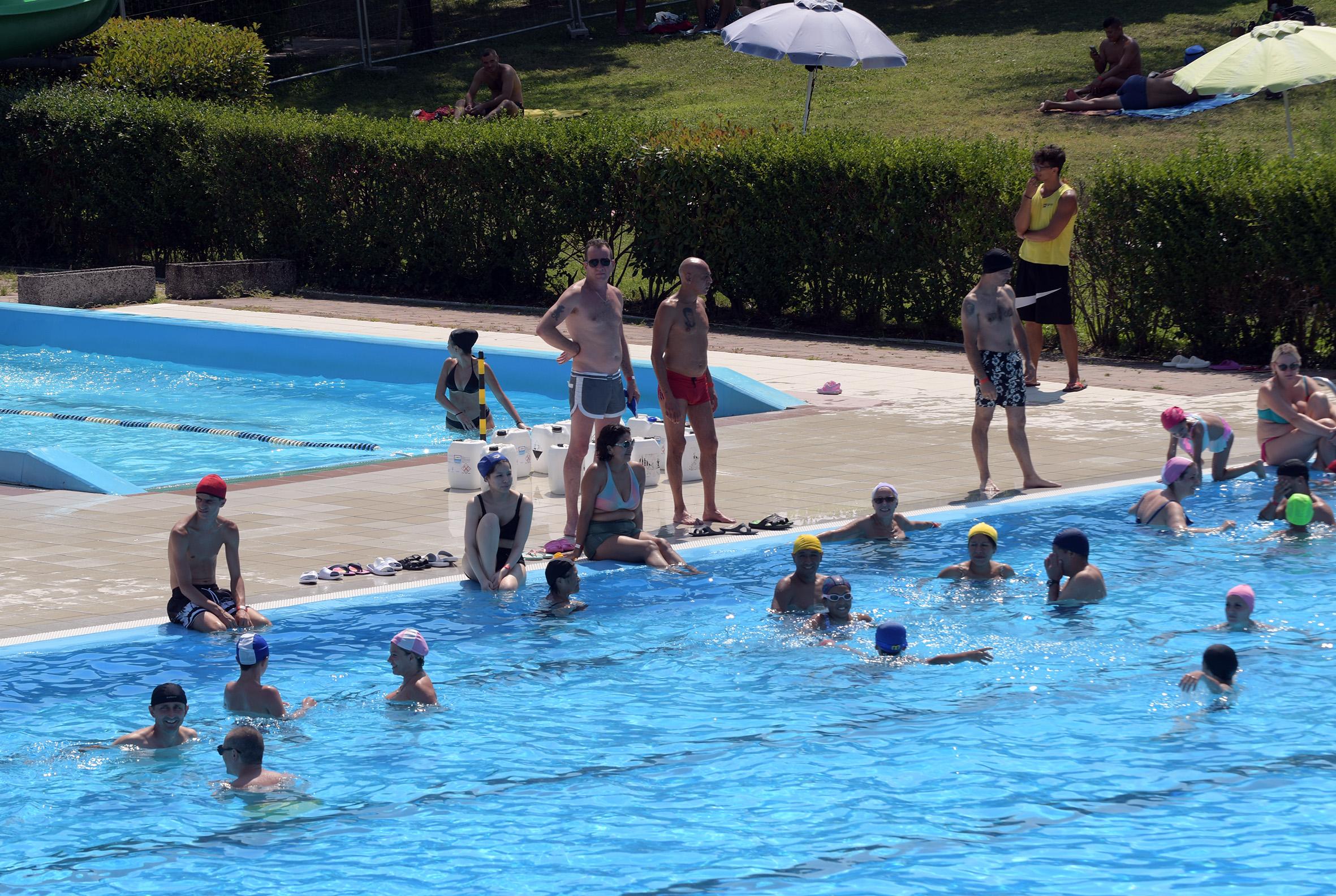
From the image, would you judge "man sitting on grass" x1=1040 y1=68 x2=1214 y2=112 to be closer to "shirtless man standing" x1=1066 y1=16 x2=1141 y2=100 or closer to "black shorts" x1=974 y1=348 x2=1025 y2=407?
"shirtless man standing" x1=1066 y1=16 x2=1141 y2=100

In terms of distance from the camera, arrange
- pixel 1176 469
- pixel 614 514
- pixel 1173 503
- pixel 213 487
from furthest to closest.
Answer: pixel 1176 469, pixel 1173 503, pixel 614 514, pixel 213 487

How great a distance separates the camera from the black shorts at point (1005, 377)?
1234 cm

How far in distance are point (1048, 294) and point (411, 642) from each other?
9.65 m

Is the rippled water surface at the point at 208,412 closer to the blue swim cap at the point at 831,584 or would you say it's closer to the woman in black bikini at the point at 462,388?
the woman in black bikini at the point at 462,388

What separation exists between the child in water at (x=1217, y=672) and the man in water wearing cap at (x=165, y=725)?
17.4ft

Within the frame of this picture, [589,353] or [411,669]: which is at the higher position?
[589,353]

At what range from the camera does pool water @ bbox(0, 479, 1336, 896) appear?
7453 millimetres

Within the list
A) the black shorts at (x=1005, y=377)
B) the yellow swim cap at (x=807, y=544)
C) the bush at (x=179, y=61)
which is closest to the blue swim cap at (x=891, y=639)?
the yellow swim cap at (x=807, y=544)

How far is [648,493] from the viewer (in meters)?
13.2

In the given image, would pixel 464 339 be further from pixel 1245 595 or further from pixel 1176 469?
pixel 1245 595

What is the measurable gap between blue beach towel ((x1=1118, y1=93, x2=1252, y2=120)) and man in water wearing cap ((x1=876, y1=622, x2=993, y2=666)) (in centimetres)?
1949

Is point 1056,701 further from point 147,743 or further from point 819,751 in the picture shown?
point 147,743

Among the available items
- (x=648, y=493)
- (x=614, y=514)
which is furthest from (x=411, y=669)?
(x=648, y=493)

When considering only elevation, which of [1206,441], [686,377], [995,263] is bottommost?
[1206,441]
